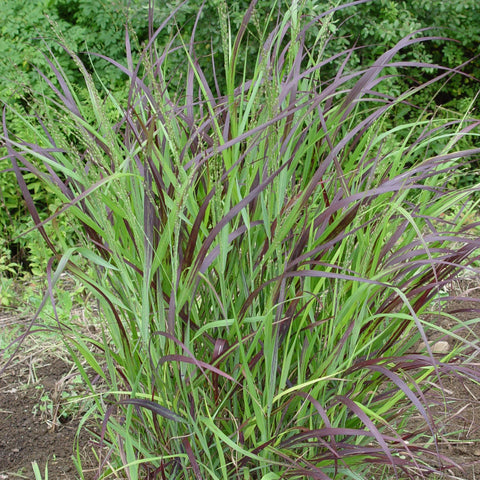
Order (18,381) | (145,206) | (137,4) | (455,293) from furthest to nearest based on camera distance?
1. (137,4)
2. (455,293)
3. (18,381)
4. (145,206)

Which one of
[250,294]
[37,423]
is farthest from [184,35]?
[250,294]

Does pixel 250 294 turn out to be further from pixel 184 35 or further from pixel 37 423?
pixel 184 35

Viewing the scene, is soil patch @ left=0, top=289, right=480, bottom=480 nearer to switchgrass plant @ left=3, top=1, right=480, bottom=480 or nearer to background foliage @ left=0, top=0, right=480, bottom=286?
switchgrass plant @ left=3, top=1, right=480, bottom=480

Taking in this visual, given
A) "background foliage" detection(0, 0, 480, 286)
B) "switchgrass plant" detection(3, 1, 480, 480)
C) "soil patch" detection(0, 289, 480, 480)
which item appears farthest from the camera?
"background foliage" detection(0, 0, 480, 286)

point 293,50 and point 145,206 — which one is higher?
point 293,50

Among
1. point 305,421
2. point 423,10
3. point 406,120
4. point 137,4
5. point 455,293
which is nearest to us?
point 305,421

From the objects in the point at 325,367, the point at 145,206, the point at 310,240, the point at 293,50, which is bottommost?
the point at 325,367

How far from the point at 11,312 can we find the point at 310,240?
7.51ft

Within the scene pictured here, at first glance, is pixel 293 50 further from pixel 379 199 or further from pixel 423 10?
pixel 423 10

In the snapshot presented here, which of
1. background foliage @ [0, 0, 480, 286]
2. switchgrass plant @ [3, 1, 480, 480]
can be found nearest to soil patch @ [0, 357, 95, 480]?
switchgrass plant @ [3, 1, 480, 480]

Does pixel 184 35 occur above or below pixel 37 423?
above

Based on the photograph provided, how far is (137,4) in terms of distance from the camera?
4168 mm

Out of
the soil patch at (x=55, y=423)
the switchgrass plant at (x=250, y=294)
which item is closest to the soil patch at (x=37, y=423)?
the soil patch at (x=55, y=423)

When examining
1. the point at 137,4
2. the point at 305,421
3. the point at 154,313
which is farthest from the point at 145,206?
the point at 137,4
